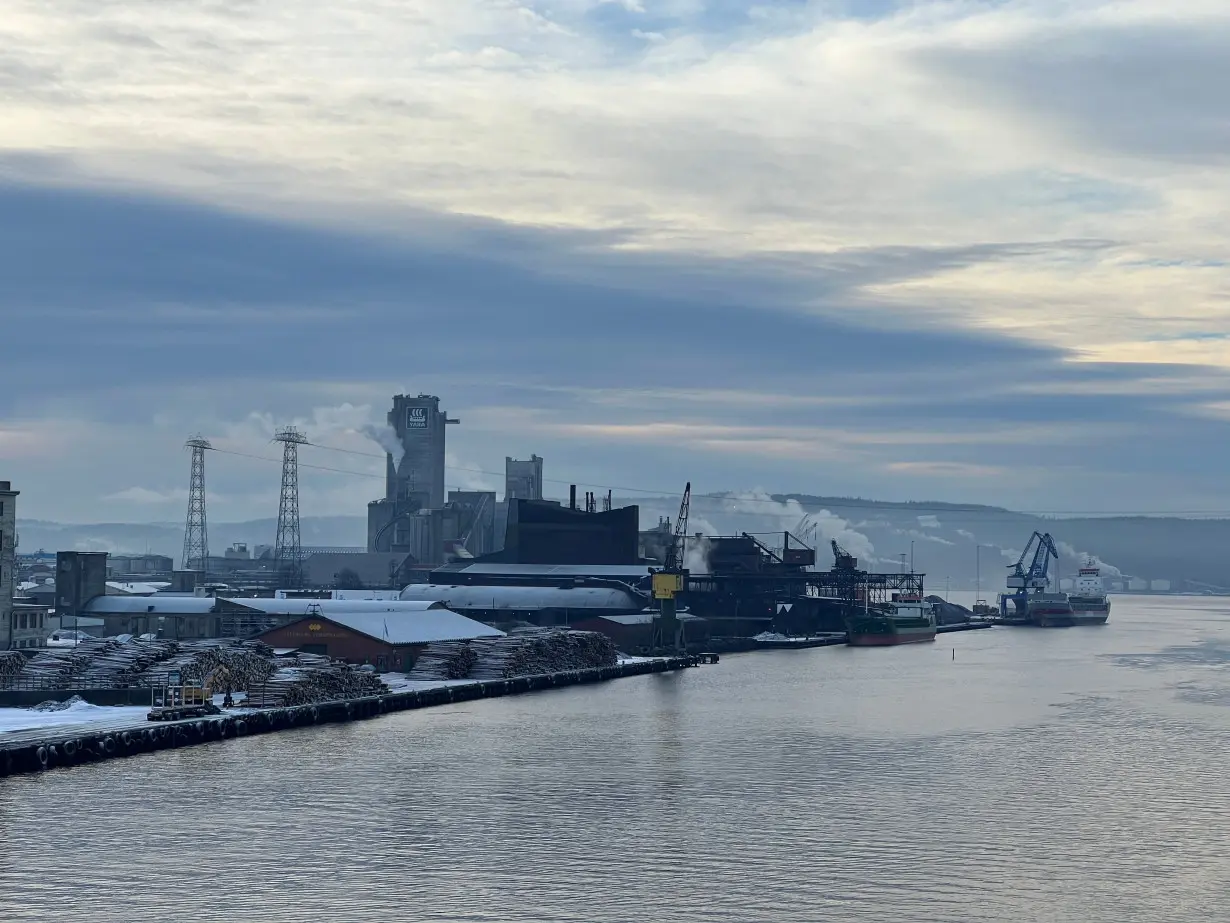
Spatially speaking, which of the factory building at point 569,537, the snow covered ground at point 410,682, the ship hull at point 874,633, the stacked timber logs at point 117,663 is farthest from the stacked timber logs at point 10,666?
the ship hull at point 874,633

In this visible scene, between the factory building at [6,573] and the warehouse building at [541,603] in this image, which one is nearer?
the factory building at [6,573]

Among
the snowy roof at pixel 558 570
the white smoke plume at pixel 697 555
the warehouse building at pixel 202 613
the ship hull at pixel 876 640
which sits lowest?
the ship hull at pixel 876 640

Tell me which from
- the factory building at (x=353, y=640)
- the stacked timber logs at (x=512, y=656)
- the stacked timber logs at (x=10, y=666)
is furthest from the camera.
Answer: the factory building at (x=353, y=640)

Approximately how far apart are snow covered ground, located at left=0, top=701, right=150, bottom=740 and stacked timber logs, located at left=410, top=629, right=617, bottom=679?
2270cm

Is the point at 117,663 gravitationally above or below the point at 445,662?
above

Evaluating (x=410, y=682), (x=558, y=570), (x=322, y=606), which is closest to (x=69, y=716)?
(x=410, y=682)

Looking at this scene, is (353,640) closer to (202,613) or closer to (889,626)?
(202,613)

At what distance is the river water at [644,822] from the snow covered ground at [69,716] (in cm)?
618

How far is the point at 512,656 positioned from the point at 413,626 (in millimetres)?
8938

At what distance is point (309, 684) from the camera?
73750mm

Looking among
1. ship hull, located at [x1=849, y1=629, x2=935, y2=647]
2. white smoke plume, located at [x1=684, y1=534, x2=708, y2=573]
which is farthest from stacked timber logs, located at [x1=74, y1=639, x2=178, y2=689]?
white smoke plume, located at [x1=684, y1=534, x2=708, y2=573]

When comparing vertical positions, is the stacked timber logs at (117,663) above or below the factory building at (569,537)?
below

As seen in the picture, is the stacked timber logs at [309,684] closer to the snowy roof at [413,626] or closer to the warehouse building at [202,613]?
the snowy roof at [413,626]

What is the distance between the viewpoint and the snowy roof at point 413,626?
95375 millimetres
